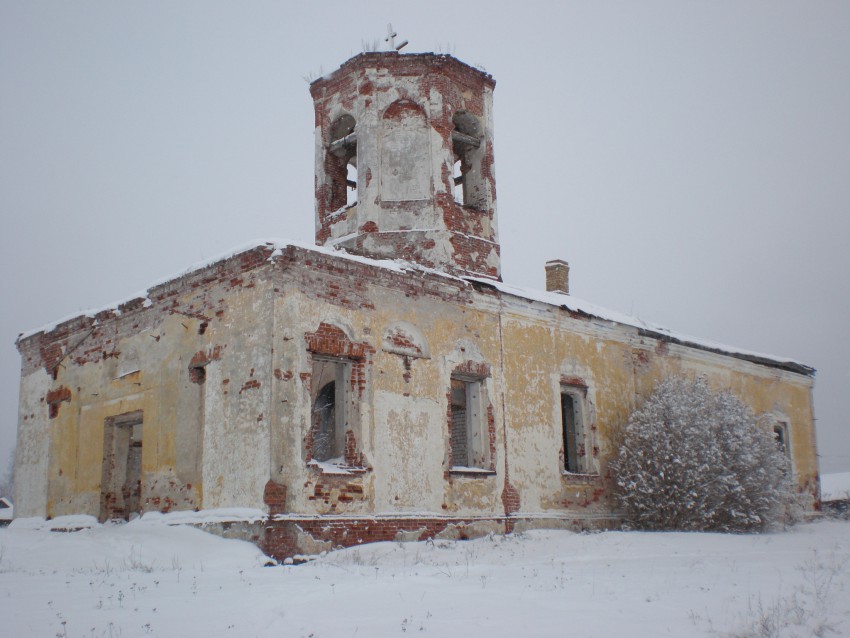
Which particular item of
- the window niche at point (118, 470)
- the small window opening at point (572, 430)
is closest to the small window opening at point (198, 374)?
the window niche at point (118, 470)

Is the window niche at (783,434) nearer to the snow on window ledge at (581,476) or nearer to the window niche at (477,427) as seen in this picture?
the snow on window ledge at (581,476)

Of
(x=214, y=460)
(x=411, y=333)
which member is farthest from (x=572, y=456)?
(x=214, y=460)

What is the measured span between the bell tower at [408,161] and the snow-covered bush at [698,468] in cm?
406

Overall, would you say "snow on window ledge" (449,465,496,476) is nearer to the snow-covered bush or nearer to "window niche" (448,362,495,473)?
"window niche" (448,362,495,473)

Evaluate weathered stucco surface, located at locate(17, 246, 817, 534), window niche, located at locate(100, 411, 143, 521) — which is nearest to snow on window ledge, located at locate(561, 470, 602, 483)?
weathered stucco surface, located at locate(17, 246, 817, 534)

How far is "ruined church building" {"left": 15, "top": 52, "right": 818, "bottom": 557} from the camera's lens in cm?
1111

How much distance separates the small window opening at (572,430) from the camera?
15492 millimetres

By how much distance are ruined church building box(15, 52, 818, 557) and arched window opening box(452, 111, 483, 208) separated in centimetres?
4

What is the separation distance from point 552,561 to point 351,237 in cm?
697

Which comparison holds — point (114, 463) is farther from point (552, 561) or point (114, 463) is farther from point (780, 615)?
point (780, 615)

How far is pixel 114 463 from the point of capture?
Answer: 44.7 feet

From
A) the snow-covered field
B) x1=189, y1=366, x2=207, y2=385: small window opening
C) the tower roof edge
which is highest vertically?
the tower roof edge

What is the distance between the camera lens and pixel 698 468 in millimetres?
13828

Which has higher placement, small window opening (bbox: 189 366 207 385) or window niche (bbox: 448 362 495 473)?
small window opening (bbox: 189 366 207 385)
